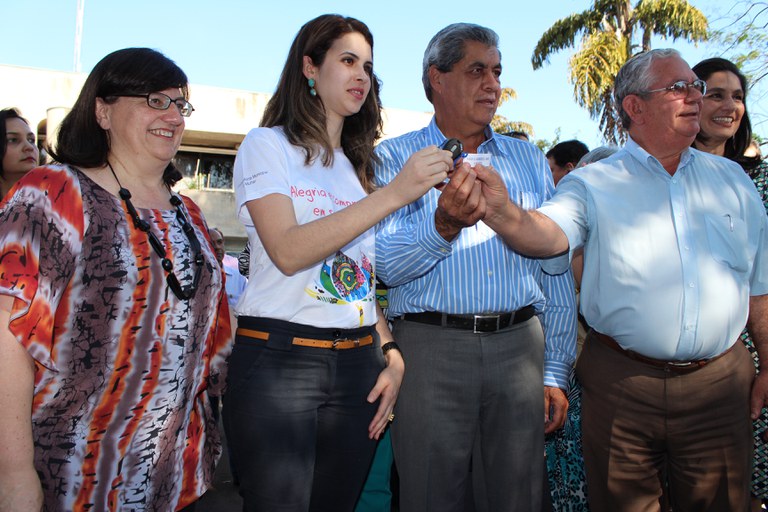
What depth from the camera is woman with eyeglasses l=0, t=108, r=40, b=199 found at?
4.08 m

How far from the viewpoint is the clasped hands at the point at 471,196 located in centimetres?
224

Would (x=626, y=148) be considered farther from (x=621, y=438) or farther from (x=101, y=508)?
(x=101, y=508)

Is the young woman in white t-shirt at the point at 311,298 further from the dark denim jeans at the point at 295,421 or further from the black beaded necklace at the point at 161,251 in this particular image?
the black beaded necklace at the point at 161,251

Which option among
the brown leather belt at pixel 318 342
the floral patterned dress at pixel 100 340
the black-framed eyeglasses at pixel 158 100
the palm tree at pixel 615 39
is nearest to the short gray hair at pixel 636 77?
the brown leather belt at pixel 318 342

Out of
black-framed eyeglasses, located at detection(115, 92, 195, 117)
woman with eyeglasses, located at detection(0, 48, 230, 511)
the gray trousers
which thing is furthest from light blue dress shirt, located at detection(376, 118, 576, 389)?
black-framed eyeglasses, located at detection(115, 92, 195, 117)

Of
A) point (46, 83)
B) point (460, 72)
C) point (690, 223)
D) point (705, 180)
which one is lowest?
point (690, 223)

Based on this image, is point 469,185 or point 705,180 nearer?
point 469,185

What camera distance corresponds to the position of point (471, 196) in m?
2.25

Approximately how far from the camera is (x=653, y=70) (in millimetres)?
2840

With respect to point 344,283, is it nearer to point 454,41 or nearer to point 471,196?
point 471,196

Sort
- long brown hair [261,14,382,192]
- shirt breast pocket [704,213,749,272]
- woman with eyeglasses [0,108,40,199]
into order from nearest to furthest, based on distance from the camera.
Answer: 1. long brown hair [261,14,382,192]
2. shirt breast pocket [704,213,749,272]
3. woman with eyeglasses [0,108,40,199]

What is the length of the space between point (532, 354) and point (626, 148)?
3.54 feet

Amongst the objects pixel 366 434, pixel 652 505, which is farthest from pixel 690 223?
pixel 366 434

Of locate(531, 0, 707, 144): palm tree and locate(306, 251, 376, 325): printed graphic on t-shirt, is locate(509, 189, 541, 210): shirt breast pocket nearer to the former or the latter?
locate(306, 251, 376, 325): printed graphic on t-shirt
